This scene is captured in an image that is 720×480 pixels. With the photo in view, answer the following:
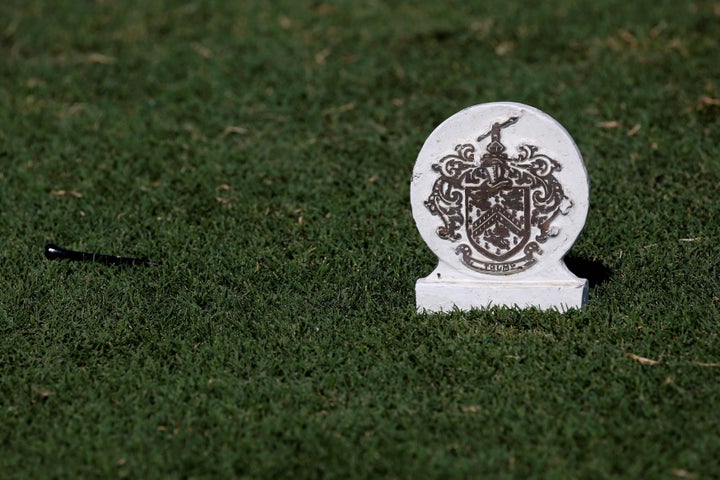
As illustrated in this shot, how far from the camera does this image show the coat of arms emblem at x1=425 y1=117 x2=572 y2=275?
5.02 m

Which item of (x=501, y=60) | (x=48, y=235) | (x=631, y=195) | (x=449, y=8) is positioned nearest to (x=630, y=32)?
(x=501, y=60)

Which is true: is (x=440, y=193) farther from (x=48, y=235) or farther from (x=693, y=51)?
(x=693, y=51)

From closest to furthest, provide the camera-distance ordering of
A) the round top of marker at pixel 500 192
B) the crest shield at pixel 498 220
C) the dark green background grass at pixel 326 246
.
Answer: the dark green background grass at pixel 326 246 → the round top of marker at pixel 500 192 → the crest shield at pixel 498 220

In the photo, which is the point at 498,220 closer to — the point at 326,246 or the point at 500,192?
the point at 500,192

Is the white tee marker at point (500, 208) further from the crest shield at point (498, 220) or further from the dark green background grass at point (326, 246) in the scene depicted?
the dark green background grass at point (326, 246)

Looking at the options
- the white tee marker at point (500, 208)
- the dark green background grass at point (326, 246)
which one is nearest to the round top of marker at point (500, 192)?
the white tee marker at point (500, 208)

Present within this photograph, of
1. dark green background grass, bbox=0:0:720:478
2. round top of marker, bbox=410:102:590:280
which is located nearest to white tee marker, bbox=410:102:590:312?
round top of marker, bbox=410:102:590:280

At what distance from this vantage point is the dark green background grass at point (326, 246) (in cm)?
425

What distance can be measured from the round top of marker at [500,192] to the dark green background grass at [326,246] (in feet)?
1.01

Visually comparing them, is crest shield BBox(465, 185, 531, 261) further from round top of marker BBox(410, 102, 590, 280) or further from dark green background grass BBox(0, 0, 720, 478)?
dark green background grass BBox(0, 0, 720, 478)

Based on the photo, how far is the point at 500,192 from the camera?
5098 mm

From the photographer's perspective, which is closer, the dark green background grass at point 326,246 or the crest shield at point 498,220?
the dark green background grass at point 326,246

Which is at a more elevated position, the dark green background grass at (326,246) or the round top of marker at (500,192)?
the round top of marker at (500,192)

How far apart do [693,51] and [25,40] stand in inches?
234
